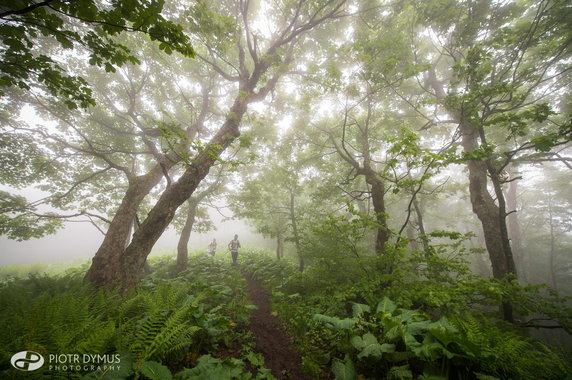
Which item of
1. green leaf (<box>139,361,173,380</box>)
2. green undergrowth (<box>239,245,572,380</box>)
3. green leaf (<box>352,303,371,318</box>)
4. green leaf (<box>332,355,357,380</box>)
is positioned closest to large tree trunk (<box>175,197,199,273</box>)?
green undergrowth (<box>239,245,572,380</box>)

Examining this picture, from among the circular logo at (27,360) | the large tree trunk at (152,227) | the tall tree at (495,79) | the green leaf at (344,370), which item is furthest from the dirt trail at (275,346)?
the tall tree at (495,79)

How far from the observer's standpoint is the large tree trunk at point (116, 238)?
20.1ft

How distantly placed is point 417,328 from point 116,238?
8914 millimetres

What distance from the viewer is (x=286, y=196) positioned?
1261 centimetres

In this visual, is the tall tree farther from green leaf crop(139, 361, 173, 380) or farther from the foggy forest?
green leaf crop(139, 361, 173, 380)

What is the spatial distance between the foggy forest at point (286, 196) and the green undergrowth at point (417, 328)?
0.12 feet

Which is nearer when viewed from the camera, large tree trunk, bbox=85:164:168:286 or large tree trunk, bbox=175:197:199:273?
large tree trunk, bbox=85:164:168:286

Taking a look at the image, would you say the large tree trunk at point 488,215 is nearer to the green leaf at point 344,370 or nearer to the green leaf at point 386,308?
the green leaf at point 386,308

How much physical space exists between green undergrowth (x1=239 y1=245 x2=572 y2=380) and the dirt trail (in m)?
0.24

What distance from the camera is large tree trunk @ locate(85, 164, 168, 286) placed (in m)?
6.14

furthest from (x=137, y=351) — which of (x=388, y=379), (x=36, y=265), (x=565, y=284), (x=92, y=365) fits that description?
(x=565, y=284)

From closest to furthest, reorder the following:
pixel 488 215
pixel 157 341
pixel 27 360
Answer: pixel 27 360 → pixel 157 341 → pixel 488 215

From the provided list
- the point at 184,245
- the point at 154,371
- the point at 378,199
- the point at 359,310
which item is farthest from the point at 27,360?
the point at 184,245

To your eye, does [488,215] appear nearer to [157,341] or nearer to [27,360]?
[157,341]
